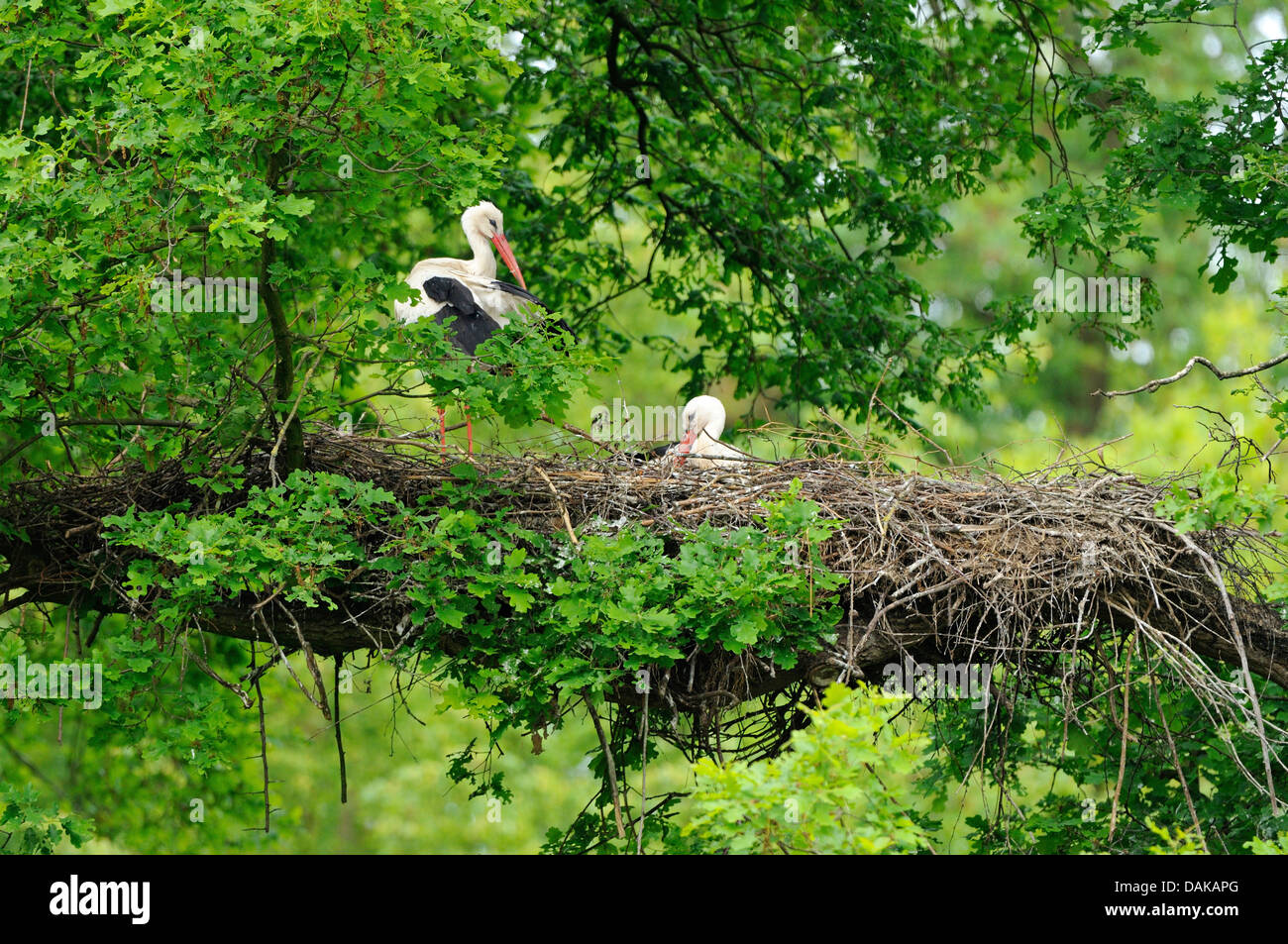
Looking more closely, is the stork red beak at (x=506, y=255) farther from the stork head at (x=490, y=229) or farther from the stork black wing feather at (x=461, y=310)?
the stork black wing feather at (x=461, y=310)

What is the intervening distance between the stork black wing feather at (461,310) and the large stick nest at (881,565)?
154 centimetres

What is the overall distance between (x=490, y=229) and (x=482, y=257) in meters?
0.45

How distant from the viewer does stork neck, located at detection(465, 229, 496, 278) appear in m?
8.78

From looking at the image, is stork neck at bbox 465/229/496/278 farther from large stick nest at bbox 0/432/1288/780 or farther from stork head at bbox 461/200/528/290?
large stick nest at bbox 0/432/1288/780

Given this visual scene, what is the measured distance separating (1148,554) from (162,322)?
13.0 ft

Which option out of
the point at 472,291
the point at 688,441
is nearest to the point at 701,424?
the point at 688,441

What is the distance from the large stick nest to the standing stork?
5.16ft

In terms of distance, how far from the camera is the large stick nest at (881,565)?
591 cm

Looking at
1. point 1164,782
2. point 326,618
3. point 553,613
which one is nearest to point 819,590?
point 553,613

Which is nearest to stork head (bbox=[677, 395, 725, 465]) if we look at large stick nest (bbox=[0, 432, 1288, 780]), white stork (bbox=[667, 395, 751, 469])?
white stork (bbox=[667, 395, 751, 469])

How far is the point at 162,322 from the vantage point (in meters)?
5.77

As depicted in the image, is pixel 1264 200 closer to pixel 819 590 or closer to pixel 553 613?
pixel 819 590

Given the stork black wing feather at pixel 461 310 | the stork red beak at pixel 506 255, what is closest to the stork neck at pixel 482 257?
the stork red beak at pixel 506 255

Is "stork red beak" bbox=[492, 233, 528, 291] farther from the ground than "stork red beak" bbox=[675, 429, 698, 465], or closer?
farther from the ground
